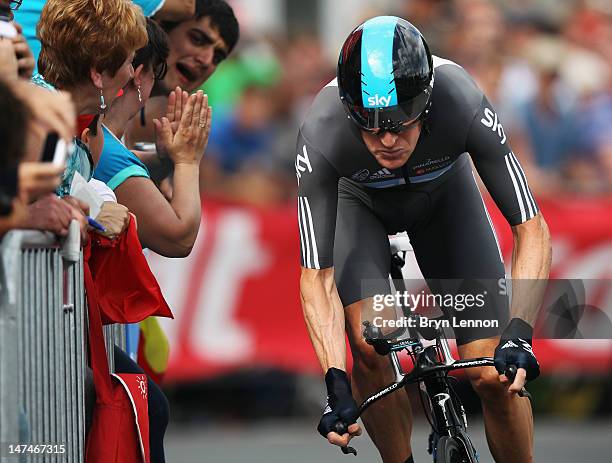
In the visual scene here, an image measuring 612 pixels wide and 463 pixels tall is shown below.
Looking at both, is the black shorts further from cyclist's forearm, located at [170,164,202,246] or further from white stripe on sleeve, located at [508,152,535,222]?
cyclist's forearm, located at [170,164,202,246]

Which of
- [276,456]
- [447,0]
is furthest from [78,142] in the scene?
[447,0]

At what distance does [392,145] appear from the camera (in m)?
6.08

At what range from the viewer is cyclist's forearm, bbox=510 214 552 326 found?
6074 mm

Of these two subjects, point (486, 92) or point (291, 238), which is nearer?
Result: point (291, 238)

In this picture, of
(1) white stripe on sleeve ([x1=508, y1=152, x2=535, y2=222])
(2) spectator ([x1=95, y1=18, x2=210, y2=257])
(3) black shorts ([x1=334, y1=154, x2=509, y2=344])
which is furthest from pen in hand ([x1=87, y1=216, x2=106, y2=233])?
(1) white stripe on sleeve ([x1=508, y1=152, x2=535, y2=222])

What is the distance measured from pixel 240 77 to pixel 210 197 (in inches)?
64.4

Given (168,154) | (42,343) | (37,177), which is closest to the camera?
(37,177)

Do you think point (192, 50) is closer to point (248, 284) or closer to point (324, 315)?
point (324, 315)

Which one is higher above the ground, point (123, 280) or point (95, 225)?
point (95, 225)

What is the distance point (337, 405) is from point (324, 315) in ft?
2.13

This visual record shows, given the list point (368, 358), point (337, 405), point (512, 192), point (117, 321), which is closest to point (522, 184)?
point (512, 192)

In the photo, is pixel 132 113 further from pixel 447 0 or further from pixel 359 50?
pixel 447 0

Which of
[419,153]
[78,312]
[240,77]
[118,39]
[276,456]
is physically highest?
[240,77]

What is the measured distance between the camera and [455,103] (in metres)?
6.35
